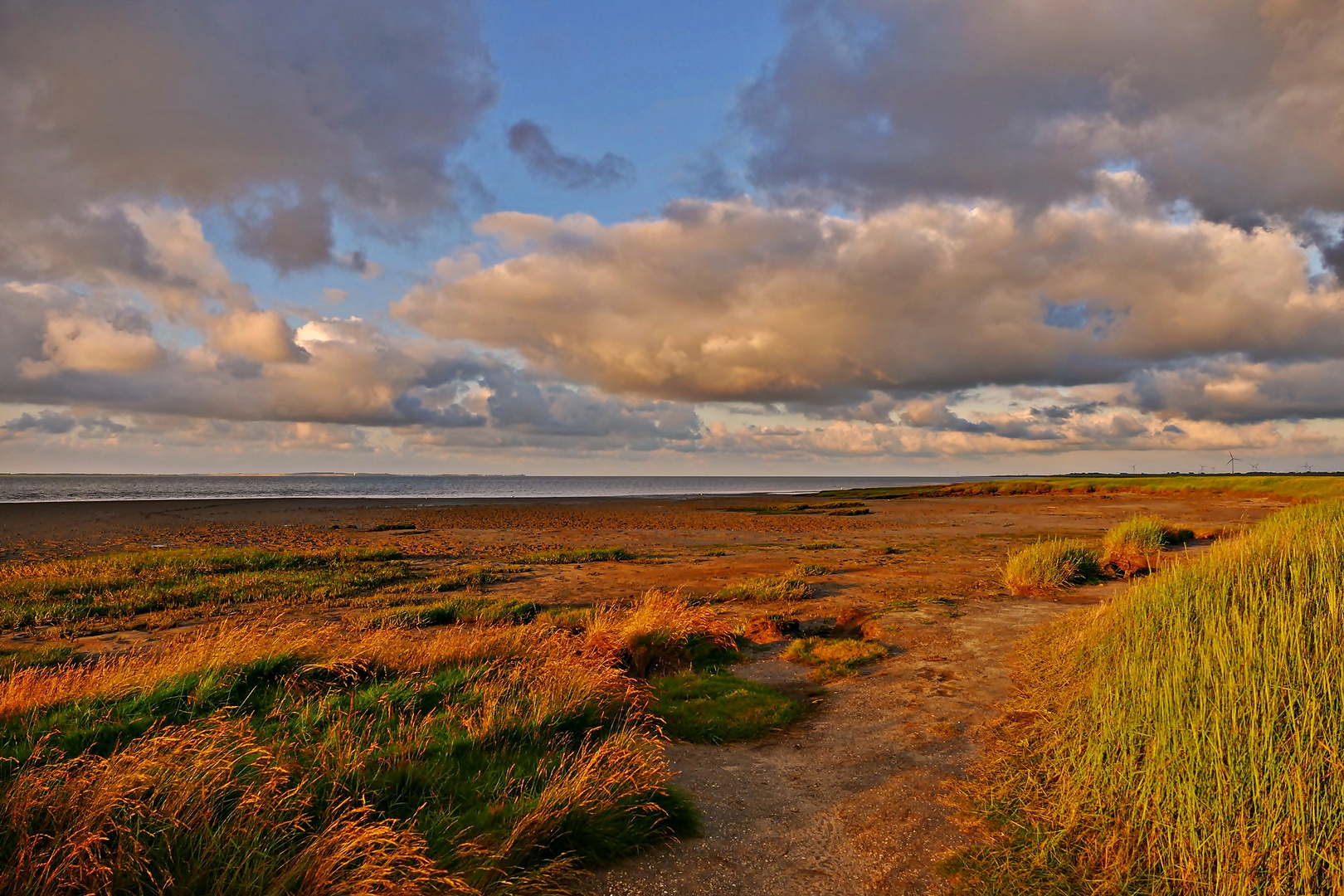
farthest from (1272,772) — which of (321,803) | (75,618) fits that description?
(75,618)

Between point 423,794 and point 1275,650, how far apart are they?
7768 mm

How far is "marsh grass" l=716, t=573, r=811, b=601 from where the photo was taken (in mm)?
18266

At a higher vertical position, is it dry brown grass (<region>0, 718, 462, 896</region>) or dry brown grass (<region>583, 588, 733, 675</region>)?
dry brown grass (<region>0, 718, 462, 896</region>)

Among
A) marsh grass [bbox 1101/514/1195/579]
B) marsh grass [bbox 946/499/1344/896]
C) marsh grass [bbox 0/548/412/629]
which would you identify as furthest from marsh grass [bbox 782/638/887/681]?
marsh grass [bbox 0/548/412/629]

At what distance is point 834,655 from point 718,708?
3622 mm

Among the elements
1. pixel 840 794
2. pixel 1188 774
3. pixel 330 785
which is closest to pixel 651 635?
pixel 840 794

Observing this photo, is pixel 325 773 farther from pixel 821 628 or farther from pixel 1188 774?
pixel 821 628

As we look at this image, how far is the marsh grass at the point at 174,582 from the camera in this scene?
16.8 meters

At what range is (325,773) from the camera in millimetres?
5824

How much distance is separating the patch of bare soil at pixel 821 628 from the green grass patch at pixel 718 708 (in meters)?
0.31

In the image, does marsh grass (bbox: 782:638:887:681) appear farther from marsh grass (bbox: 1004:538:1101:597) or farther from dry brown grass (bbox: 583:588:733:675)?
marsh grass (bbox: 1004:538:1101:597)

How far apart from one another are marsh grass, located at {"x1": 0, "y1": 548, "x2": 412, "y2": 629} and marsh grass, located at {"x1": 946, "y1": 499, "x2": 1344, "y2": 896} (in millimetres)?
18546

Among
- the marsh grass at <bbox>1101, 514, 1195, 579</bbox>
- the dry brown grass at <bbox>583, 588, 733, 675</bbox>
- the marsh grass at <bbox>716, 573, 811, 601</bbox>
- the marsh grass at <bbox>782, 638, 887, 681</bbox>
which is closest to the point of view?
the marsh grass at <bbox>782, 638, 887, 681</bbox>

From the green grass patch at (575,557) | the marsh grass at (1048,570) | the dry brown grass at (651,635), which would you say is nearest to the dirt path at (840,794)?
the dry brown grass at (651,635)
